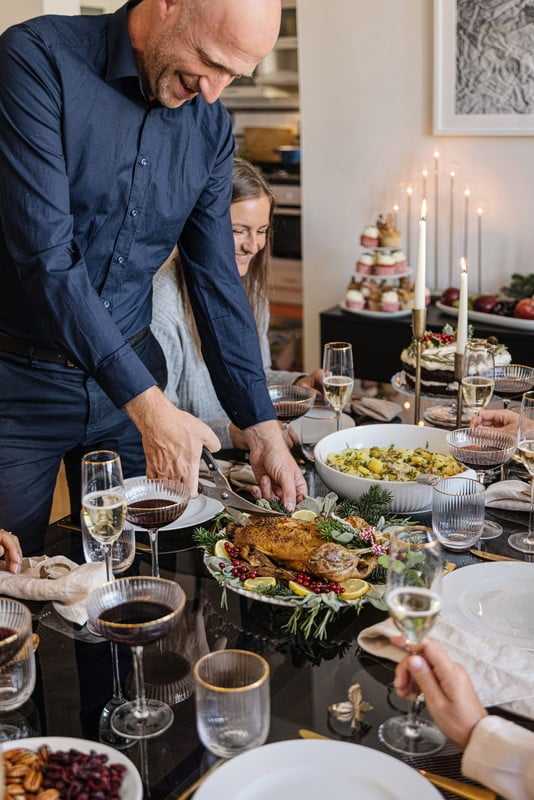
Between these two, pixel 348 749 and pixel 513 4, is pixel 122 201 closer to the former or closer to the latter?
pixel 348 749

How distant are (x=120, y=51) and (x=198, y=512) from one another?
0.86 meters

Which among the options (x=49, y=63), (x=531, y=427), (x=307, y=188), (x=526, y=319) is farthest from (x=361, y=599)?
(x=307, y=188)

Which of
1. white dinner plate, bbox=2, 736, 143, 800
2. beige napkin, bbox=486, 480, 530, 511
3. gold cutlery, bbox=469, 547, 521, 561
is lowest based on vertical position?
white dinner plate, bbox=2, 736, 143, 800

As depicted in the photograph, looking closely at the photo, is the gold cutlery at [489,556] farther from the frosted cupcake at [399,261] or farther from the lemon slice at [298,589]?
the frosted cupcake at [399,261]

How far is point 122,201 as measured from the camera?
182 cm

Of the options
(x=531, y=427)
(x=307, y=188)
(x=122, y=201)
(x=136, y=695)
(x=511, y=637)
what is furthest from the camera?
(x=307, y=188)

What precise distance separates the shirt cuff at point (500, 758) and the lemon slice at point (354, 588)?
0.34 m

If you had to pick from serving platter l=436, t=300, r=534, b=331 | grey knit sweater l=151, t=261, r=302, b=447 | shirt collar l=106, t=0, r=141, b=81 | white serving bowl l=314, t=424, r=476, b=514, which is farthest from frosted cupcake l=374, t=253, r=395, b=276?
shirt collar l=106, t=0, r=141, b=81

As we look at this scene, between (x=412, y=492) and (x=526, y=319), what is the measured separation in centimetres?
204

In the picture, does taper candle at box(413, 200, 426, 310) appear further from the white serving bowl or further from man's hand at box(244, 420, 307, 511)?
man's hand at box(244, 420, 307, 511)

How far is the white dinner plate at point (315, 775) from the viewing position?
95cm

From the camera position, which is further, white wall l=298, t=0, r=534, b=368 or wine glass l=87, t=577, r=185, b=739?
white wall l=298, t=0, r=534, b=368

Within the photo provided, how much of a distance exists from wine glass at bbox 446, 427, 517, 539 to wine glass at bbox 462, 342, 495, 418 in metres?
0.23

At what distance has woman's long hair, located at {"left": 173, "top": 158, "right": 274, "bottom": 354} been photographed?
2473 mm
